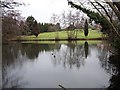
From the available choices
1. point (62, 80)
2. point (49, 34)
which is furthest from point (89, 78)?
point (49, 34)

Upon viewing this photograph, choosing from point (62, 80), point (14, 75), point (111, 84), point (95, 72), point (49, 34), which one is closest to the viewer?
point (111, 84)

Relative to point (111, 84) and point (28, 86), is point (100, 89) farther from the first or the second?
point (28, 86)

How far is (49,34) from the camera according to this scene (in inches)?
1832

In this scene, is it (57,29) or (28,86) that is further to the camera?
(57,29)

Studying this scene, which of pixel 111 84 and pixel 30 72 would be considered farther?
pixel 30 72

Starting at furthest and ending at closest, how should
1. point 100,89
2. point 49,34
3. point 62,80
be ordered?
point 49,34
point 62,80
point 100,89

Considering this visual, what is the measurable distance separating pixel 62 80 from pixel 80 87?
4.72 ft

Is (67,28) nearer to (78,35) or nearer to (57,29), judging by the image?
(78,35)

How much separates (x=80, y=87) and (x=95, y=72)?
3239mm

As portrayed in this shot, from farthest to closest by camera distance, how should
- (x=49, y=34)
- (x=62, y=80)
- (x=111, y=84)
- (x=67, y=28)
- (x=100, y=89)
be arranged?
(x=49, y=34)
(x=67, y=28)
(x=62, y=80)
(x=111, y=84)
(x=100, y=89)

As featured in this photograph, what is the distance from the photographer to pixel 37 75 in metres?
10.6

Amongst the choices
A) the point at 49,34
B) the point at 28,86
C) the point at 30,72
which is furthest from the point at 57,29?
the point at 28,86

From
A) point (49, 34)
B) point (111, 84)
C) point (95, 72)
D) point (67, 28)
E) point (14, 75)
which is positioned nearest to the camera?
point (111, 84)

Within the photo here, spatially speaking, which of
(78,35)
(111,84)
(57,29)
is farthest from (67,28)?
(111,84)
